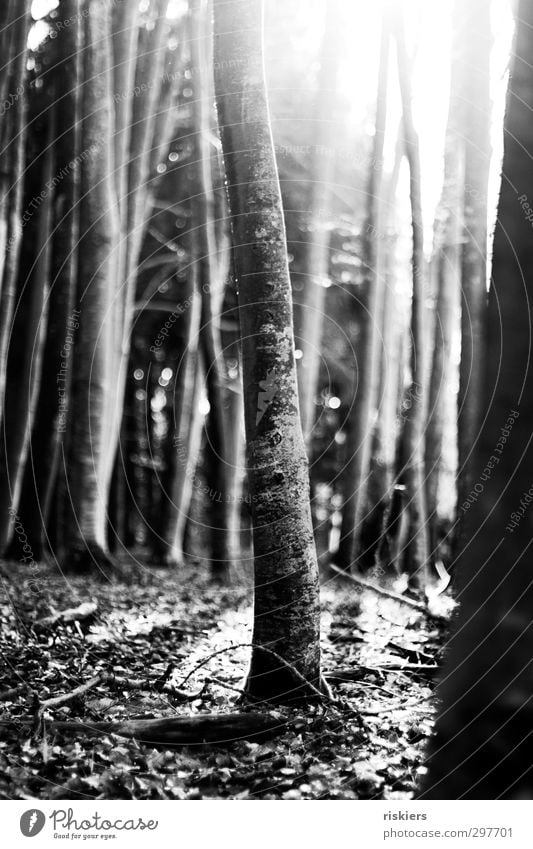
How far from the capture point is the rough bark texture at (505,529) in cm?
289

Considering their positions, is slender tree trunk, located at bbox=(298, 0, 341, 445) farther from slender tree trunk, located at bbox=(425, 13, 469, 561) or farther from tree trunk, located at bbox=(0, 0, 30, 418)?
tree trunk, located at bbox=(0, 0, 30, 418)

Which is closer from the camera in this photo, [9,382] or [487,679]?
[487,679]

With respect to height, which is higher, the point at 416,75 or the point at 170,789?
the point at 416,75

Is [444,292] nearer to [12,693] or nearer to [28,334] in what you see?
[28,334]

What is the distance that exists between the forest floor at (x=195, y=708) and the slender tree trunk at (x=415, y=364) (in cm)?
271

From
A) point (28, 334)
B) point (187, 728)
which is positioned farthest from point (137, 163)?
point (187, 728)

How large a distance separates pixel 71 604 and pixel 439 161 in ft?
24.2

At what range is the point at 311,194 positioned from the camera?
1107 centimetres

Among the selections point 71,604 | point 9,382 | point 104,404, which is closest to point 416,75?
point 104,404

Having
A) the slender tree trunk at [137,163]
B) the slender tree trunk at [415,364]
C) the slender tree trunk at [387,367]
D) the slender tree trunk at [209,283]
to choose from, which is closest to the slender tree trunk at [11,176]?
the slender tree trunk at [137,163]

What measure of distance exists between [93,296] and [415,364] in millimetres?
4979

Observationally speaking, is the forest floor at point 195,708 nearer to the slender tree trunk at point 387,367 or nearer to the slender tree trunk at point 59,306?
the slender tree trunk at point 59,306

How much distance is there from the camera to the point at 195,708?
170 inches

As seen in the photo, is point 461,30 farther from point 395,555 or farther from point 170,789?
point 170,789
